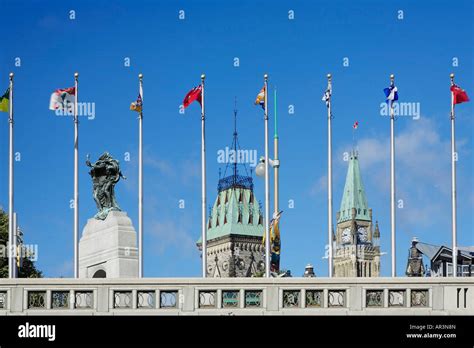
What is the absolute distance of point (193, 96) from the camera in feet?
217

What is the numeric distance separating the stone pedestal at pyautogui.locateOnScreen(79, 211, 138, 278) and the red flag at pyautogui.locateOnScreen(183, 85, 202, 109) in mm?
6646

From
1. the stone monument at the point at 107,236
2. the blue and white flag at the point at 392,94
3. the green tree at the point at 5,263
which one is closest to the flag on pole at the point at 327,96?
the blue and white flag at the point at 392,94

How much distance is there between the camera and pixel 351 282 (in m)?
56.2

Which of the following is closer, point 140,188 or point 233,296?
point 233,296

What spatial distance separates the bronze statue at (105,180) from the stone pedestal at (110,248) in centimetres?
98

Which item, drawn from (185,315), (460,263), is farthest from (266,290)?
(460,263)

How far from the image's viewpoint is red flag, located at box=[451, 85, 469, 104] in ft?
215

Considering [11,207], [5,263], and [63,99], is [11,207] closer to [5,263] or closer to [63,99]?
[63,99]

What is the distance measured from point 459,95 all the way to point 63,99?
20059 mm

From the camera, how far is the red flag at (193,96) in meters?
66.0

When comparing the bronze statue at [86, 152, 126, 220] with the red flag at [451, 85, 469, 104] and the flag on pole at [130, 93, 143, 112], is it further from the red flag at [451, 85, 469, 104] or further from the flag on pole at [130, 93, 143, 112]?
the red flag at [451, 85, 469, 104]

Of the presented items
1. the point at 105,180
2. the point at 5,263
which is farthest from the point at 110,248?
the point at 5,263

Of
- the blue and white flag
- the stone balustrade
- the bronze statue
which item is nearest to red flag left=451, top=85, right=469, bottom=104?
the blue and white flag
